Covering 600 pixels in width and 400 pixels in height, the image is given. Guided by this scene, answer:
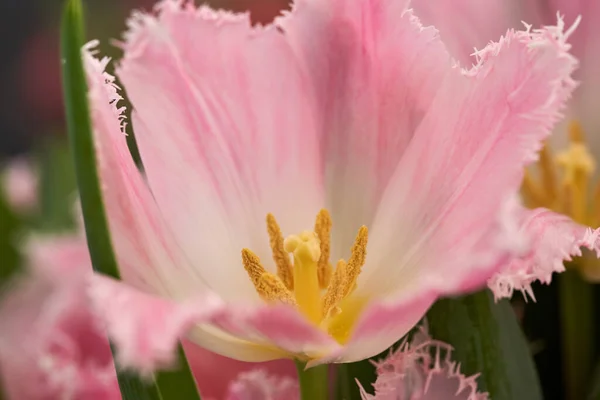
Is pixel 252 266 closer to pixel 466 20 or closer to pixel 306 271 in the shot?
pixel 306 271

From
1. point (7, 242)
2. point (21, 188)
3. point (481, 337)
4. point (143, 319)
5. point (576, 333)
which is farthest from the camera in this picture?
point (21, 188)

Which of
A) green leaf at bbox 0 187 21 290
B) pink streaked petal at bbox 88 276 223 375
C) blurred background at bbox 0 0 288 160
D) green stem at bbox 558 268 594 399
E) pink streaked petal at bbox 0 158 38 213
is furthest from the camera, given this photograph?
blurred background at bbox 0 0 288 160

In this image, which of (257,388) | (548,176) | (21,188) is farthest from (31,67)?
(257,388)

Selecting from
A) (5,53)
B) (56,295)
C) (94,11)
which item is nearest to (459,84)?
(56,295)

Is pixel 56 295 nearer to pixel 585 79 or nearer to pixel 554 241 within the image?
pixel 554 241

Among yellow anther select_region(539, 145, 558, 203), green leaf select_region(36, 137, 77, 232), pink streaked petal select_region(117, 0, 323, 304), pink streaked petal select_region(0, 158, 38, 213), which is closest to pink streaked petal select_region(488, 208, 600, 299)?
pink streaked petal select_region(117, 0, 323, 304)

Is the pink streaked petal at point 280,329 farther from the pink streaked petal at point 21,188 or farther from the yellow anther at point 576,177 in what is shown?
the pink streaked petal at point 21,188

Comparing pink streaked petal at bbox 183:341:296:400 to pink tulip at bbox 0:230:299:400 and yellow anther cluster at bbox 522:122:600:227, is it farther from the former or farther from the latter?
yellow anther cluster at bbox 522:122:600:227
